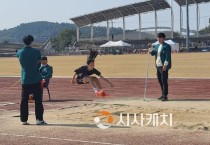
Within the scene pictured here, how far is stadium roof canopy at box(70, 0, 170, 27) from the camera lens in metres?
113

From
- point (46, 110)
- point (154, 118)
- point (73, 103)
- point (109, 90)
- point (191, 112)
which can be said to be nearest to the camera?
point (154, 118)

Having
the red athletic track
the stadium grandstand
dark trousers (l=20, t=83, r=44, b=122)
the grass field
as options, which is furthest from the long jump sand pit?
the stadium grandstand

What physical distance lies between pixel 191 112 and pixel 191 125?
2.10 metres

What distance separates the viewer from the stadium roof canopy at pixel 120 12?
11341 cm

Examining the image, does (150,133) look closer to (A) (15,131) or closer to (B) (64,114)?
(A) (15,131)

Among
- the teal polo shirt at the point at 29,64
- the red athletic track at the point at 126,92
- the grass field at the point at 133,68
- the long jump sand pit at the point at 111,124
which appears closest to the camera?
the long jump sand pit at the point at 111,124

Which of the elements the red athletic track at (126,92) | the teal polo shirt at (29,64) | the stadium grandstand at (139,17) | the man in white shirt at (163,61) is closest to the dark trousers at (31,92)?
the teal polo shirt at (29,64)

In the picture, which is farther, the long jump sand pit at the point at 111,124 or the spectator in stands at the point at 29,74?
the spectator in stands at the point at 29,74

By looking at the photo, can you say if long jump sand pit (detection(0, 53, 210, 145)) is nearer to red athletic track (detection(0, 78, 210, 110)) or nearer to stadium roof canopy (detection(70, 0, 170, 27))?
red athletic track (detection(0, 78, 210, 110))

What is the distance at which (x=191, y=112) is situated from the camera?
11.2 metres

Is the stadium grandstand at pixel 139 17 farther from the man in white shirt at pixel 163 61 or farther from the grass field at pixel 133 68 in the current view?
the man in white shirt at pixel 163 61

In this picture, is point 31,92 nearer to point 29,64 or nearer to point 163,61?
point 29,64

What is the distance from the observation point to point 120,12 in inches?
4803

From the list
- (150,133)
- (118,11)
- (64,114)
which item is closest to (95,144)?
(150,133)
